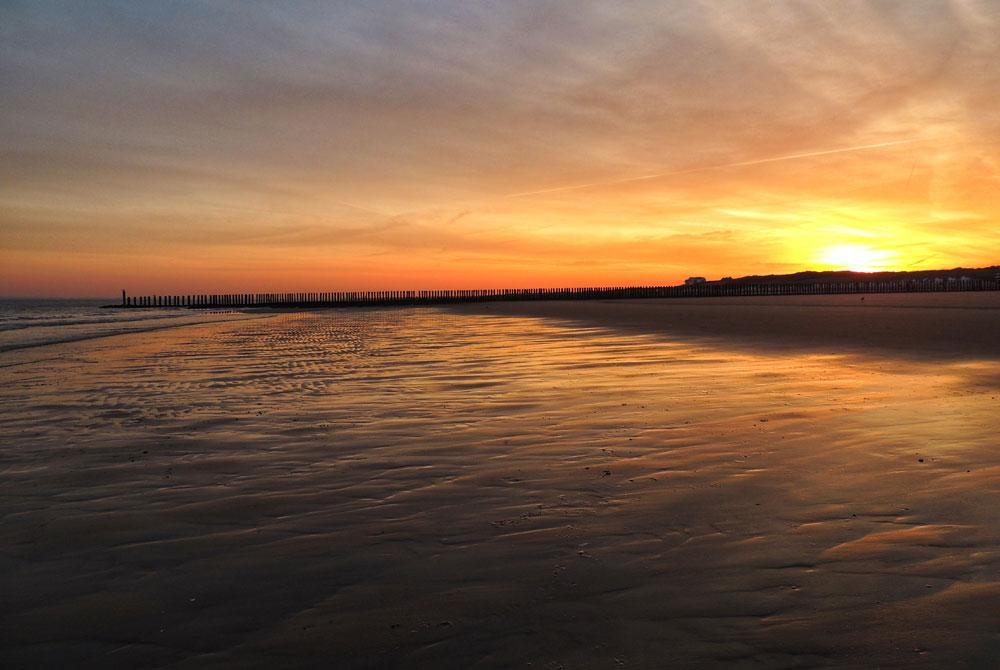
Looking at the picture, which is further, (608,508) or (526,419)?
(526,419)

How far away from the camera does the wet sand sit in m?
3.05

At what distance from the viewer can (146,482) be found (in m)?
5.82

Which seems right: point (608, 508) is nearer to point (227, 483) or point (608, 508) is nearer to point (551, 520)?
point (551, 520)

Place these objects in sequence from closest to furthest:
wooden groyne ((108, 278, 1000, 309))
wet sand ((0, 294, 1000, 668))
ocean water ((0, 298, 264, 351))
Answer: wet sand ((0, 294, 1000, 668))
ocean water ((0, 298, 264, 351))
wooden groyne ((108, 278, 1000, 309))

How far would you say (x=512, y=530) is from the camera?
438 cm

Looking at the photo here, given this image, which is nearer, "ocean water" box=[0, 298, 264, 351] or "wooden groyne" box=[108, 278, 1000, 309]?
"ocean water" box=[0, 298, 264, 351]

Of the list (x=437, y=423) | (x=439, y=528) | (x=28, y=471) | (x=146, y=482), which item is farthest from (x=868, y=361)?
(x=28, y=471)

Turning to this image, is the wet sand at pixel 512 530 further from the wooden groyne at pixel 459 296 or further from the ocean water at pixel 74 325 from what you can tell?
the wooden groyne at pixel 459 296

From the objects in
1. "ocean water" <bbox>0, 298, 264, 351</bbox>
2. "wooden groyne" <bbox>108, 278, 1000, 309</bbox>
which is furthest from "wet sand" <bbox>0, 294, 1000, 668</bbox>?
"wooden groyne" <bbox>108, 278, 1000, 309</bbox>

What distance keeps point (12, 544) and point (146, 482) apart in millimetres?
1489

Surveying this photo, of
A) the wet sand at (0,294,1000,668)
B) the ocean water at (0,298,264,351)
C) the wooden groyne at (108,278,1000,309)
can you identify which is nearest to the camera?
the wet sand at (0,294,1000,668)

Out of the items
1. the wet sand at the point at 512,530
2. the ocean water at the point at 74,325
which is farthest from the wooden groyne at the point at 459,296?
the wet sand at the point at 512,530

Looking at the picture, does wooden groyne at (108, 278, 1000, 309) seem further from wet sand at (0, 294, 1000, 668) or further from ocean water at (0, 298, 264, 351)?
wet sand at (0, 294, 1000, 668)

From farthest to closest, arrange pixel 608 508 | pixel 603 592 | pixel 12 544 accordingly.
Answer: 1. pixel 608 508
2. pixel 12 544
3. pixel 603 592
